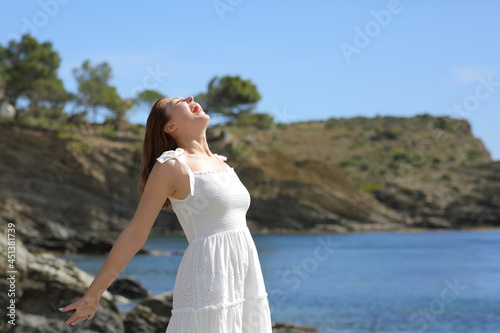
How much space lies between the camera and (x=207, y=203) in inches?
108

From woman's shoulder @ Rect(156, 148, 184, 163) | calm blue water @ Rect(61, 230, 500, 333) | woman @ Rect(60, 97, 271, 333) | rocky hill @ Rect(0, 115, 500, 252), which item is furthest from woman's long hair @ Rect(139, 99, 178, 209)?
rocky hill @ Rect(0, 115, 500, 252)

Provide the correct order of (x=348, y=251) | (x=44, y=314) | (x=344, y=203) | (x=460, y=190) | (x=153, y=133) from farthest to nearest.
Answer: (x=460, y=190) → (x=344, y=203) → (x=348, y=251) → (x=44, y=314) → (x=153, y=133)

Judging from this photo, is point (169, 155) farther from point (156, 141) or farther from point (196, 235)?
point (196, 235)

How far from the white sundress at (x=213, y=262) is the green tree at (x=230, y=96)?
45.7 meters

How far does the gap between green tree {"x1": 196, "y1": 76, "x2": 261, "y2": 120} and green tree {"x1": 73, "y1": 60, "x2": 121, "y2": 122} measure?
6117 mm

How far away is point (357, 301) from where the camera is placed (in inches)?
778

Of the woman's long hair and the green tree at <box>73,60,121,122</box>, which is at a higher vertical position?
the green tree at <box>73,60,121,122</box>

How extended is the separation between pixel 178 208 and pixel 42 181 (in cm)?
3614

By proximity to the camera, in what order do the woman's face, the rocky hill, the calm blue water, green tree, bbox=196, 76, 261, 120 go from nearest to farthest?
the woman's face, the calm blue water, the rocky hill, green tree, bbox=196, 76, 261, 120

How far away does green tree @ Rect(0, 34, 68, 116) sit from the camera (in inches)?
1695

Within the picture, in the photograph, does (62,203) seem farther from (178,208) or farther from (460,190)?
(178,208)

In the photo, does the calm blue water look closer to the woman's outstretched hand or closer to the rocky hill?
the rocky hill

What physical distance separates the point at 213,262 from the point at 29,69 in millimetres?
43030

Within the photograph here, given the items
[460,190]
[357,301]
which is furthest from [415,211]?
[357,301]
